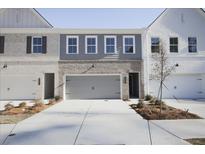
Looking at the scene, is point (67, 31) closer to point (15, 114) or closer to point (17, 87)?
point (17, 87)

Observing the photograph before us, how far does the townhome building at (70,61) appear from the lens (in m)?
17.5

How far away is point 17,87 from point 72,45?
19.0ft

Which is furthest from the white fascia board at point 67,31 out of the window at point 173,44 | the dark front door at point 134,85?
the dark front door at point 134,85

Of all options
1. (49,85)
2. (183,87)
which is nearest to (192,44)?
(183,87)

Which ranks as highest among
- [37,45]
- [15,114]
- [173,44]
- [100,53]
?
[173,44]

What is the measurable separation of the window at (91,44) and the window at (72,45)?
0.85 metres

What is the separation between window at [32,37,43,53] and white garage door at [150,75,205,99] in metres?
9.91

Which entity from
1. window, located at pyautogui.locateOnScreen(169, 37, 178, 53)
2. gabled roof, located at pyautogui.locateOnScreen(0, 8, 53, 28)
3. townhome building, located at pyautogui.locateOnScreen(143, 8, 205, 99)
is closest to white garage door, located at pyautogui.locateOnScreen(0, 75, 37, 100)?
gabled roof, located at pyautogui.locateOnScreen(0, 8, 53, 28)

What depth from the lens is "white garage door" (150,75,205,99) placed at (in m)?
18.0

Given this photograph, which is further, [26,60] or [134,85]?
[134,85]

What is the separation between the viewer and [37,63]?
17.6 meters

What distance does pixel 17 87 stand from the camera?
691 inches
